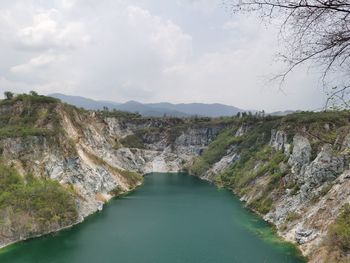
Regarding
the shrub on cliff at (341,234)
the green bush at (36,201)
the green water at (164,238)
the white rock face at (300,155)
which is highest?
the white rock face at (300,155)

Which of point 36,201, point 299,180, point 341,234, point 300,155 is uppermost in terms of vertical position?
point 300,155

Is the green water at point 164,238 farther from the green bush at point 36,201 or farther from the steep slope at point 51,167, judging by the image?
the steep slope at point 51,167

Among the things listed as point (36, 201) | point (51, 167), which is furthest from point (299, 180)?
point (51, 167)

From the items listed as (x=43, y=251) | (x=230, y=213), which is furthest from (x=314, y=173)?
(x=43, y=251)

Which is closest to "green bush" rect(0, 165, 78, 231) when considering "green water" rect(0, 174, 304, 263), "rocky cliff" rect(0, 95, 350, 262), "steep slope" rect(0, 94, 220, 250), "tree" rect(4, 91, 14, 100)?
"steep slope" rect(0, 94, 220, 250)

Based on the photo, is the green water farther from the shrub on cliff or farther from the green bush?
the shrub on cliff

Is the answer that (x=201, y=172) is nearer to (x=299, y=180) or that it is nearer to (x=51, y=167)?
(x=299, y=180)

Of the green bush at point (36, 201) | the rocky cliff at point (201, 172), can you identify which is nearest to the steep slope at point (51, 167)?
the green bush at point (36, 201)

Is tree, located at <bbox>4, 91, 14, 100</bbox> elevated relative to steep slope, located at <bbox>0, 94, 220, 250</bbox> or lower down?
elevated

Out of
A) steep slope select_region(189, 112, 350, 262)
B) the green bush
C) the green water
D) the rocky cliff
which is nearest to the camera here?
steep slope select_region(189, 112, 350, 262)
